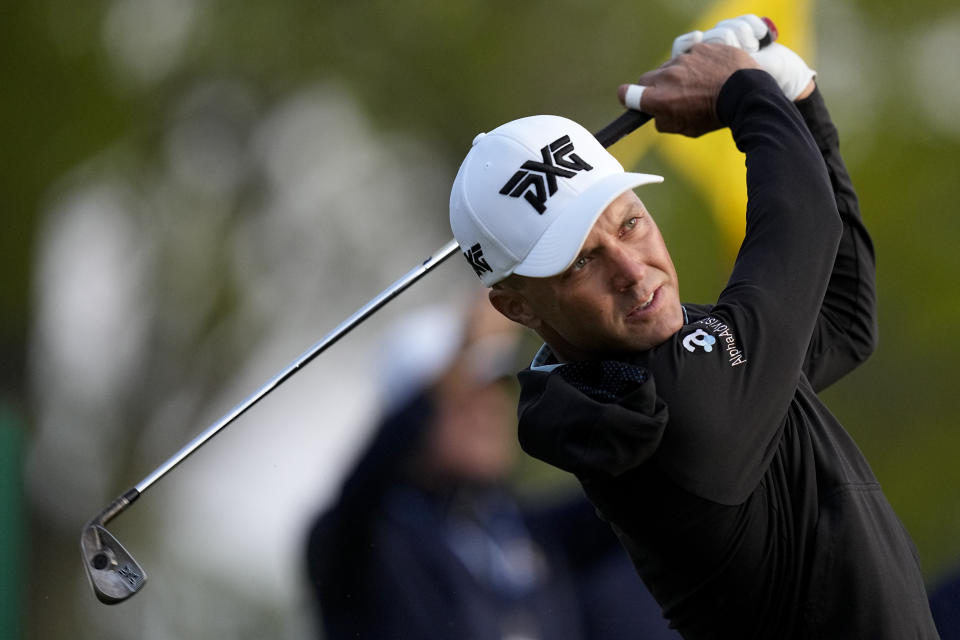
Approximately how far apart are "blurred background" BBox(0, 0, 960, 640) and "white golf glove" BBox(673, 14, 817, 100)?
1041 mm

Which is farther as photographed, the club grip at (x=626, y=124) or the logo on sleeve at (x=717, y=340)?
the club grip at (x=626, y=124)

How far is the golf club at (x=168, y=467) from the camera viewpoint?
194 centimetres

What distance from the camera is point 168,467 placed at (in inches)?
78.6

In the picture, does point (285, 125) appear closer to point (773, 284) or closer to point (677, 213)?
point (677, 213)

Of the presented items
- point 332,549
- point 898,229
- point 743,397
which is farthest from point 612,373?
point 898,229

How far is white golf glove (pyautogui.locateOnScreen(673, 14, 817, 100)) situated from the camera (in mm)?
1863

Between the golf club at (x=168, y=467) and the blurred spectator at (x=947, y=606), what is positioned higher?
the golf club at (x=168, y=467)

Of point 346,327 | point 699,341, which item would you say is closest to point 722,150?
point 346,327

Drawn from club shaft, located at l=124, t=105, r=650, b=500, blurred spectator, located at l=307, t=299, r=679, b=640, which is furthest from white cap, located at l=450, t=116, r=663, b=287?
blurred spectator, located at l=307, t=299, r=679, b=640

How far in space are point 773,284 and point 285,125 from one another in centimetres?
164

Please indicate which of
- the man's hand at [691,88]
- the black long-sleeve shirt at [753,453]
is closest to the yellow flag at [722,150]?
the man's hand at [691,88]

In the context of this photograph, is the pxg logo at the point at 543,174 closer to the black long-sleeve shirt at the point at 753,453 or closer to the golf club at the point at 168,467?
the black long-sleeve shirt at the point at 753,453

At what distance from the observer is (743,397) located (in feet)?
4.56

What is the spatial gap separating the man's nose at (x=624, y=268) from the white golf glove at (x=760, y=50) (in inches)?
23.0
